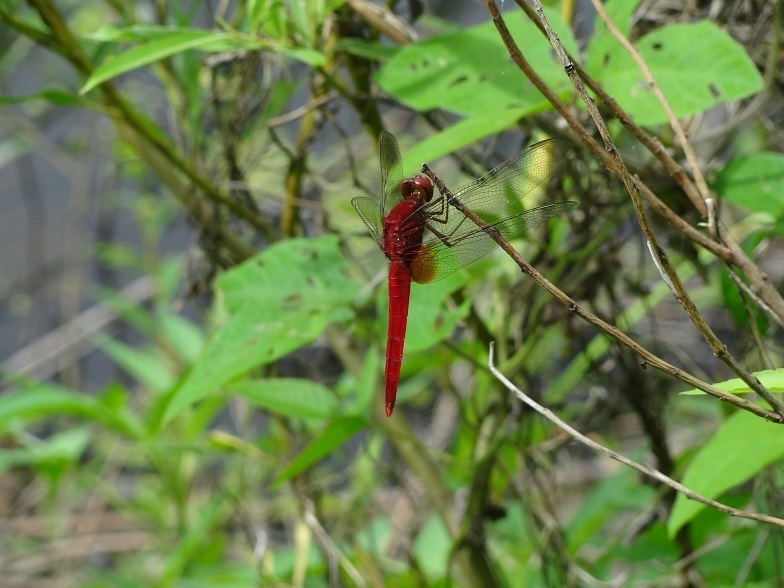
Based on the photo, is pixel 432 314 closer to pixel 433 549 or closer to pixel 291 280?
pixel 291 280

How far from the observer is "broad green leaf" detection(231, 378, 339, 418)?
0.90 m

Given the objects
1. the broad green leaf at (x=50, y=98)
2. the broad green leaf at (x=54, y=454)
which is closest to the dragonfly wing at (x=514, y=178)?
the broad green leaf at (x=50, y=98)

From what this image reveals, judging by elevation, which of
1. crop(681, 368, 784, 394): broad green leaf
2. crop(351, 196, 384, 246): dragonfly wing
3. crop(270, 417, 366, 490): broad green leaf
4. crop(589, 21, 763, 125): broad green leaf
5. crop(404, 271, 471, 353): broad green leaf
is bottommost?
crop(270, 417, 366, 490): broad green leaf

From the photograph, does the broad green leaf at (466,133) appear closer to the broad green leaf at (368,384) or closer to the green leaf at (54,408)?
the broad green leaf at (368,384)

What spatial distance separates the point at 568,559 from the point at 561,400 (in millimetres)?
266

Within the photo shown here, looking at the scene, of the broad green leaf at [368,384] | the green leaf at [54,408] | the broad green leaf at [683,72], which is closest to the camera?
the broad green leaf at [683,72]

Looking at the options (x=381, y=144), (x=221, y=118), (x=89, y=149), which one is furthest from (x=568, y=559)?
(x=89, y=149)

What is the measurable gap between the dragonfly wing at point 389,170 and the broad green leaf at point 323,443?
0.23 meters

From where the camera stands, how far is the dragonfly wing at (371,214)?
844 millimetres

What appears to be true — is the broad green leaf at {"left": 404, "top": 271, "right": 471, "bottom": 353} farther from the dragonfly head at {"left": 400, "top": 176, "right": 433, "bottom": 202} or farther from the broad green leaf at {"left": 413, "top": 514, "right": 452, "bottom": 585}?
the broad green leaf at {"left": 413, "top": 514, "right": 452, "bottom": 585}

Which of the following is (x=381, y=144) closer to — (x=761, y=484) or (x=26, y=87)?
(x=761, y=484)

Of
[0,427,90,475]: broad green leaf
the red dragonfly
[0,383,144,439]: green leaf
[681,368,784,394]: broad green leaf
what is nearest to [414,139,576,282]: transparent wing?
the red dragonfly

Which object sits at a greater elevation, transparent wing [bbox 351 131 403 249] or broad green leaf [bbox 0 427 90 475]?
transparent wing [bbox 351 131 403 249]

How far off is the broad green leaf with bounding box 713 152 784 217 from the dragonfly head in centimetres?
30
